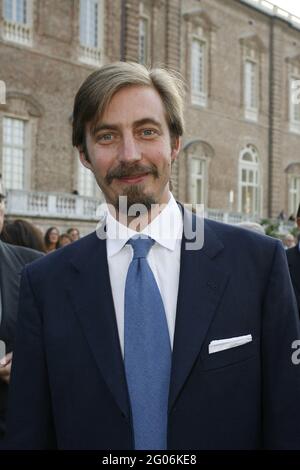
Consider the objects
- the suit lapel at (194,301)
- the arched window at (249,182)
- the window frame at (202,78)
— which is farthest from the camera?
the arched window at (249,182)

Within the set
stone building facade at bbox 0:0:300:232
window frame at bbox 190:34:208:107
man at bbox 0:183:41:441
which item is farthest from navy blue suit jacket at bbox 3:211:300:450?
window frame at bbox 190:34:208:107

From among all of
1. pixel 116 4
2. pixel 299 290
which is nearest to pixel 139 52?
pixel 116 4

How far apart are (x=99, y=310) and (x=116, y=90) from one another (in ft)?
2.32

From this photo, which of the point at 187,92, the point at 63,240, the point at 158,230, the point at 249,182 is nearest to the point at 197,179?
the point at 187,92

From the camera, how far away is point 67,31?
21547mm

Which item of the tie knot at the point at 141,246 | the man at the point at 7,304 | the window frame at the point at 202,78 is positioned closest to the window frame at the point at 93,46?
the window frame at the point at 202,78

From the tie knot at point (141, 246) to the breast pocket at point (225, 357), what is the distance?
36 centimetres

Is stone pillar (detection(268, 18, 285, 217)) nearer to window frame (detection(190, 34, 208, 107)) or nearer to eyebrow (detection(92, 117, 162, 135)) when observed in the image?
window frame (detection(190, 34, 208, 107))

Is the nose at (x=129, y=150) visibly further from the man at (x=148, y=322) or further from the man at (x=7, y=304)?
the man at (x=7, y=304)

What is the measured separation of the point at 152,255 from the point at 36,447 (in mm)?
717

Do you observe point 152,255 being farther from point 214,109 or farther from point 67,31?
point 214,109

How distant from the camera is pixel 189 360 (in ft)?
6.73

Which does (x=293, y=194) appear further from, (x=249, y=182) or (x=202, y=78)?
(x=202, y=78)

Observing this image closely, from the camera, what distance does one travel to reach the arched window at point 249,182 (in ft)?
97.6
